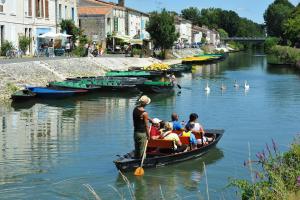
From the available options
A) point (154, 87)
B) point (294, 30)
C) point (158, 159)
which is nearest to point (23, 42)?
point (154, 87)

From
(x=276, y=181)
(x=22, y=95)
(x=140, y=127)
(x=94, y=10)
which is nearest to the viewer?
(x=276, y=181)

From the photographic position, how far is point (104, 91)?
133 ft

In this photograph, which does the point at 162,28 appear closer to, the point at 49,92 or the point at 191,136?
the point at 49,92

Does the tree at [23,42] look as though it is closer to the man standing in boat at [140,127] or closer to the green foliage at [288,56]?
the man standing in boat at [140,127]

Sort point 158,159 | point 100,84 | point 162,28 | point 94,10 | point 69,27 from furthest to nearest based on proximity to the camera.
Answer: point 162,28, point 94,10, point 69,27, point 100,84, point 158,159

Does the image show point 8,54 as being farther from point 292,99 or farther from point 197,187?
point 197,187

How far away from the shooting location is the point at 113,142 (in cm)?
2138

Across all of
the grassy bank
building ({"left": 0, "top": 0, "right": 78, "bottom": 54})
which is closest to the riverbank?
building ({"left": 0, "top": 0, "right": 78, "bottom": 54})

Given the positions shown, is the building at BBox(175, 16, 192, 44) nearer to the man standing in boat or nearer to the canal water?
the canal water

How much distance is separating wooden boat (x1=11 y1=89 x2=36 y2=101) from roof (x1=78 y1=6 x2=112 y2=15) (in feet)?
145

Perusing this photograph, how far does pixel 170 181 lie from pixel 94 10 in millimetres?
65472

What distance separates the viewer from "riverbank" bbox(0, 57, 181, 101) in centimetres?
3556

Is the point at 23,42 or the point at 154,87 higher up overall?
the point at 23,42

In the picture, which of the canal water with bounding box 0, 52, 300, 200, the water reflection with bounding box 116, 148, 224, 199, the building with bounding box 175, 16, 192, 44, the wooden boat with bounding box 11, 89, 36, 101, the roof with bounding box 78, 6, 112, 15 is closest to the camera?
the water reflection with bounding box 116, 148, 224, 199
